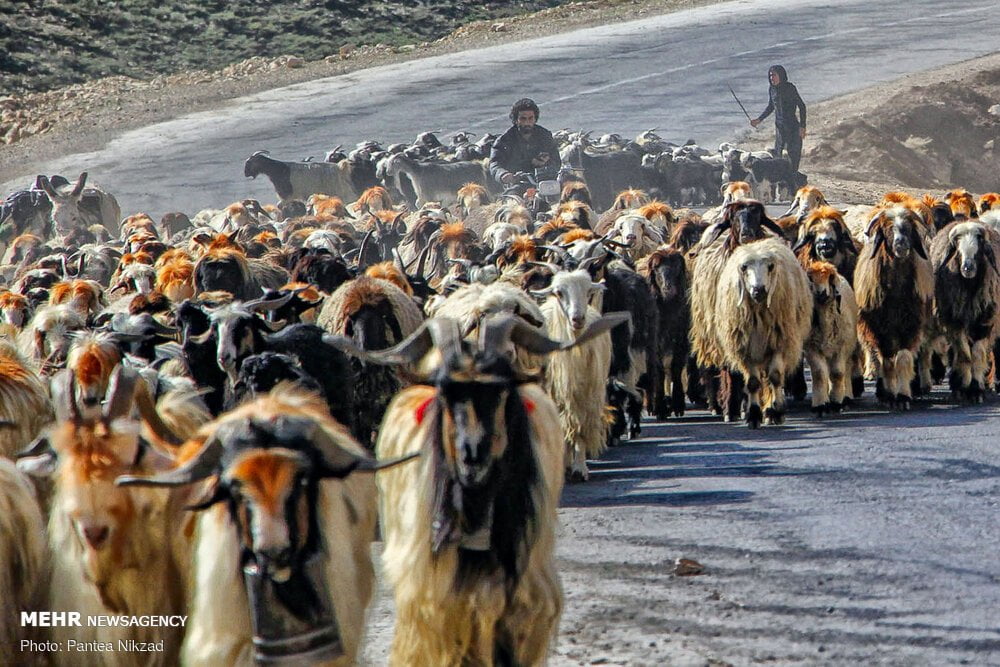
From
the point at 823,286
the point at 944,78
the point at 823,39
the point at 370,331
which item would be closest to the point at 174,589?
the point at 370,331

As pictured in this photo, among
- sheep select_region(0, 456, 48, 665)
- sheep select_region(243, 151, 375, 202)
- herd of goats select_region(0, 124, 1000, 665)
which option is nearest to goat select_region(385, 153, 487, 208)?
sheep select_region(243, 151, 375, 202)

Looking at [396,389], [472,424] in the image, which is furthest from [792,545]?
[472,424]

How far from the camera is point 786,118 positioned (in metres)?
34.2

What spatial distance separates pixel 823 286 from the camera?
14.5m

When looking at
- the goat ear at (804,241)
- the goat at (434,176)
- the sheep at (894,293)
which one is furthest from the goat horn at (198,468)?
the goat at (434,176)

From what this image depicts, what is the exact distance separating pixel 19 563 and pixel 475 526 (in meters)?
1.70

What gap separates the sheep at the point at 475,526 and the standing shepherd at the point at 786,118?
2816 centimetres

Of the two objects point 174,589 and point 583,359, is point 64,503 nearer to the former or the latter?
point 174,589

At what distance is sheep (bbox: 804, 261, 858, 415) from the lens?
1418 cm

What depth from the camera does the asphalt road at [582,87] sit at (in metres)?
35.5

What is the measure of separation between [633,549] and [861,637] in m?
1.93

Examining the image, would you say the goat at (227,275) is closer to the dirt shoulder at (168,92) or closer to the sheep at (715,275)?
the sheep at (715,275)

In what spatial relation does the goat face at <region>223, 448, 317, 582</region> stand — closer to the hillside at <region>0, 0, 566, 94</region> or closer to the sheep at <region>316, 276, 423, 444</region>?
the sheep at <region>316, 276, 423, 444</region>

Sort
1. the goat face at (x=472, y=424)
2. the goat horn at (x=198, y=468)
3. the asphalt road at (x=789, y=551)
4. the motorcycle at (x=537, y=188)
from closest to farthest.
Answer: the goat horn at (x=198, y=468)
the goat face at (x=472, y=424)
the asphalt road at (x=789, y=551)
the motorcycle at (x=537, y=188)
